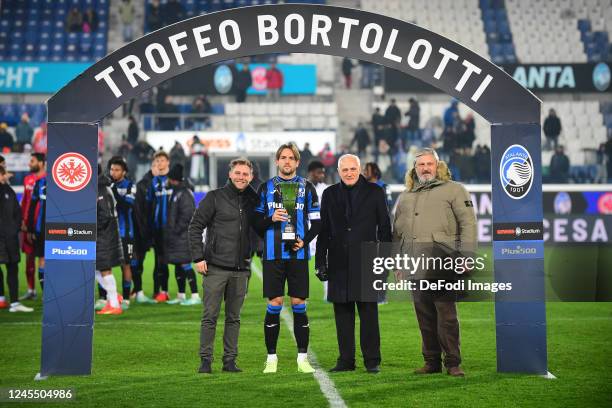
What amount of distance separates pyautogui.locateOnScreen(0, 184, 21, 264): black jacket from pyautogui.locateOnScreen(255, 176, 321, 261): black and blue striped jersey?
17.4 feet

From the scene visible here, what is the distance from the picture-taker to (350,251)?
8141 mm

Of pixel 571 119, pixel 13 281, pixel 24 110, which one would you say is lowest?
pixel 13 281

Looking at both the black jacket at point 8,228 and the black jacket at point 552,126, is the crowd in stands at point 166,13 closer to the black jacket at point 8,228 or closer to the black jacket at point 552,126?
the black jacket at point 552,126

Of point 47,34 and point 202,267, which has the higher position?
point 47,34

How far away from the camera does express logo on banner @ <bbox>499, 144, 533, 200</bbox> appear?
8.08 m

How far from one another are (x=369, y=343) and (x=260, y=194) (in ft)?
5.40

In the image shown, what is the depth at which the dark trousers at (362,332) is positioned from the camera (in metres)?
8.13

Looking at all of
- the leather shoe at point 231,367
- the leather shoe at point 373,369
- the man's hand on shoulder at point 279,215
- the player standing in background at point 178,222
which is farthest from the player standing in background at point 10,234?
the leather shoe at point 373,369

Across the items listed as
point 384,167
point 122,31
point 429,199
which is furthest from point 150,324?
point 122,31

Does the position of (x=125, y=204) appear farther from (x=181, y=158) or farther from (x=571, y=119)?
(x=571, y=119)

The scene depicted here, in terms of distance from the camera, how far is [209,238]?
830cm

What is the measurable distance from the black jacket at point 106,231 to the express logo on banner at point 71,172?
371 centimetres

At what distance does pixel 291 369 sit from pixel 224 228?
4.65 feet

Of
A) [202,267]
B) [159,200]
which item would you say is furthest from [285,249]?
[159,200]
